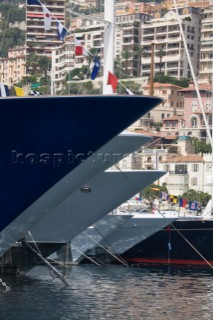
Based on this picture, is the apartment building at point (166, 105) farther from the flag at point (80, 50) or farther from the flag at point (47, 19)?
the flag at point (47, 19)

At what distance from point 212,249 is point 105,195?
6.19m

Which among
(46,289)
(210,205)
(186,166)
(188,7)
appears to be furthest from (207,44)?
(46,289)

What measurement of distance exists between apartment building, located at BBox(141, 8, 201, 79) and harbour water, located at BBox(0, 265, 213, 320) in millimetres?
113765

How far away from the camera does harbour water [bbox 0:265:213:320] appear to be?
22972mm

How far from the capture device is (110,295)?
87.1 feet

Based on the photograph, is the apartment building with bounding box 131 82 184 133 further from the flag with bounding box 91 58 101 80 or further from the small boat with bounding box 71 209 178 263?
the flag with bounding box 91 58 101 80

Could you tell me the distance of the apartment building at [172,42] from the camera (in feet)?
481

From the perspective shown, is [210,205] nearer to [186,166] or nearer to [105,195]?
[105,195]

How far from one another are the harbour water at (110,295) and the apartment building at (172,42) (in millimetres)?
113765

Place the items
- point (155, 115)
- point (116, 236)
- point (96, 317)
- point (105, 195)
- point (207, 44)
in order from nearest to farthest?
1. point (96, 317)
2. point (105, 195)
3. point (116, 236)
4. point (155, 115)
5. point (207, 44)

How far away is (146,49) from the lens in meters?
154

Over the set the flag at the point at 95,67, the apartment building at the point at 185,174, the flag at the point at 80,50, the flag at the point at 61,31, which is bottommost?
the apartment building at the point at 185,174

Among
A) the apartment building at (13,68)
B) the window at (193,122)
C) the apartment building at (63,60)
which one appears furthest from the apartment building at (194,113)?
the apartment building at (63,60)

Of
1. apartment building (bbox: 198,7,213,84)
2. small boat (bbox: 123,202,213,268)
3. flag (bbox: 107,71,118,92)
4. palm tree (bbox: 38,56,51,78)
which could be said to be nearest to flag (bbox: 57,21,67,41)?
flag (bbox: 107,71,118,92)
